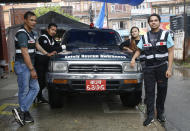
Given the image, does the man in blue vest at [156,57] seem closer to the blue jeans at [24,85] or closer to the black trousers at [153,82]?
the black trousers at [153,82]

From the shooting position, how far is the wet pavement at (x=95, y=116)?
3.67 meters

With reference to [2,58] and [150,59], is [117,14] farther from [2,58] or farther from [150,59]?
[150,59]

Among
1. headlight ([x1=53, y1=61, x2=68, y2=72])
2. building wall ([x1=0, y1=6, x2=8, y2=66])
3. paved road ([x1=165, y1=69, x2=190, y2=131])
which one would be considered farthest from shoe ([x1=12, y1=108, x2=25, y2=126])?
building wall ([x1=0, y1=6, x2=8, y2=66])

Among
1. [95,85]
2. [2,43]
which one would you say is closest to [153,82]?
[95,85]

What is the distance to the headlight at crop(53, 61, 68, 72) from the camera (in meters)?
3.96

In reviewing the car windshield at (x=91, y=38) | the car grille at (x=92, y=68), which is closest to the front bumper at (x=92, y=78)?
the car grille at (x=92, y=68)

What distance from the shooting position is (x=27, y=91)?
377 centimetres

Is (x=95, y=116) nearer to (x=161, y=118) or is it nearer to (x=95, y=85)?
(x=95, y=85)

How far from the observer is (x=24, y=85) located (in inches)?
145

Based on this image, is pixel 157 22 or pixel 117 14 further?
pixel 117 14

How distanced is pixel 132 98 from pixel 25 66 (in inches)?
85.0

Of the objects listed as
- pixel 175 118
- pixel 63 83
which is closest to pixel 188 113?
pixel 175 118

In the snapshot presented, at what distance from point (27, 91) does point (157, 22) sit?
2429mm

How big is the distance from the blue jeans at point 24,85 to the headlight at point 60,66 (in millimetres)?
423
